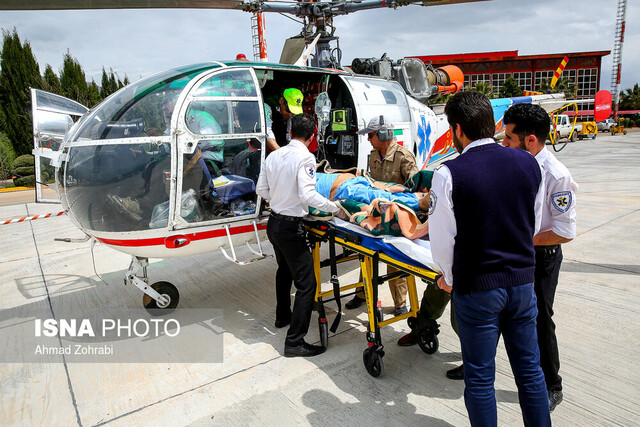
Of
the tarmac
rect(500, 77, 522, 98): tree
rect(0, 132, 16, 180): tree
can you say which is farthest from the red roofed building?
the tarmac

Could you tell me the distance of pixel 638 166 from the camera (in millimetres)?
12227

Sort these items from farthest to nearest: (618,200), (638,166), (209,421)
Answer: (638,166) < (618,200) < (209,421)

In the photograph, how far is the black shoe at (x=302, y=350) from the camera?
3.24 m

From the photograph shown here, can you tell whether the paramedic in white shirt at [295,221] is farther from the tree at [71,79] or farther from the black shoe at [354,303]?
the tree at [71,79]

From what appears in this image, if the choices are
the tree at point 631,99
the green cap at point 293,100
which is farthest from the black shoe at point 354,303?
the tree at point 631,99

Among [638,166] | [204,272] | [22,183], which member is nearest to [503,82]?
[638,166]

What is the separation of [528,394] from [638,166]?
529 inches

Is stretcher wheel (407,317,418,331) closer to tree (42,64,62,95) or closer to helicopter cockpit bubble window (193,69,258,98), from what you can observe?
helicopter cockpit bubble window (193,69,258,98)

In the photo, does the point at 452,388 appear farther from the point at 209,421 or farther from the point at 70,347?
the point at 70,347

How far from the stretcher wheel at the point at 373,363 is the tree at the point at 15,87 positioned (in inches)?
762

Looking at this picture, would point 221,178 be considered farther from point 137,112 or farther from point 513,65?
point 513,65

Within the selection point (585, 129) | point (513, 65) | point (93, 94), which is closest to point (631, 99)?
point (513, 65)

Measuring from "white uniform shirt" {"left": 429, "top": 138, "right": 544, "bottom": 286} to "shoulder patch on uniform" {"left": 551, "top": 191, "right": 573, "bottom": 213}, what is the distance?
364 millimetres

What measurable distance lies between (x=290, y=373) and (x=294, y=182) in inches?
54.6
